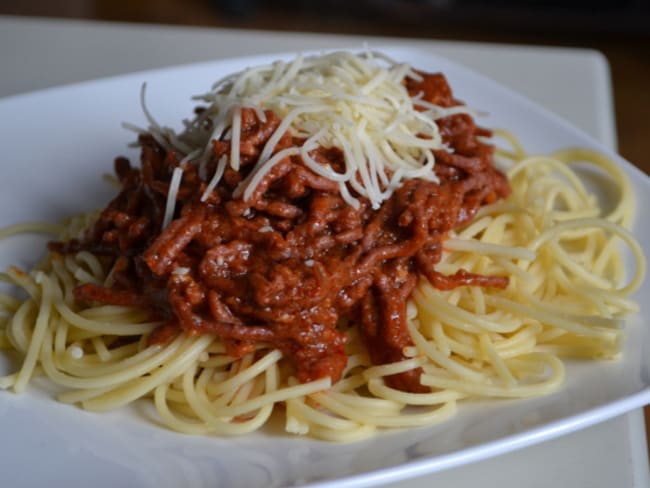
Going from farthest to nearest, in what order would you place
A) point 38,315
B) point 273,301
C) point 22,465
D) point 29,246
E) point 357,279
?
point 29,246 < point 38,315 < point 357,279 < point 273,301 < point 22,465

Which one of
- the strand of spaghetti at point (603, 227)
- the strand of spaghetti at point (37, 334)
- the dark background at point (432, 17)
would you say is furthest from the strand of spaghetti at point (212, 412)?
the dark background at point (432, 17)

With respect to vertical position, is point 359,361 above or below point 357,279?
below

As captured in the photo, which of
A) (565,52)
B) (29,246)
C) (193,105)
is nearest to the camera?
(29,246)

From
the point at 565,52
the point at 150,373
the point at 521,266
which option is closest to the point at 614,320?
the point at 521,266

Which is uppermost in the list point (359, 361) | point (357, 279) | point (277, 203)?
point (277, 203)

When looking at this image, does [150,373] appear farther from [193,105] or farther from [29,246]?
[193,105]

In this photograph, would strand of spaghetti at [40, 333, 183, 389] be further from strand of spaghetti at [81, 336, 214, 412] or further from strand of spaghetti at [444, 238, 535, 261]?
strand of spaghetti at [444, 238, 535, 261]

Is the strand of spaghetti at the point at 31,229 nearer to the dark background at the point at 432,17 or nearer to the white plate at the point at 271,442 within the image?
the white plate at the point at 271,442
